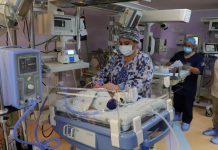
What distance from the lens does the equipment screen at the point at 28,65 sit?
1100 millimetres

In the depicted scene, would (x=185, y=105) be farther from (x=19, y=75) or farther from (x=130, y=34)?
(x=19, y=75)

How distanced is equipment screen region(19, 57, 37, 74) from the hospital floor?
1206mm

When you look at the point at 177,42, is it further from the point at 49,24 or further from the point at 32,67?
the point at 32,67

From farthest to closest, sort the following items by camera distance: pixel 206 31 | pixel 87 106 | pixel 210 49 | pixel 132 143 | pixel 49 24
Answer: pixel 206 31, pixel 210 49, pixel 49 24, pixel 87 106, pixel 132 143

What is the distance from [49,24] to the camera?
1907 mm

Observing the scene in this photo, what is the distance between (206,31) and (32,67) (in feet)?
14.5

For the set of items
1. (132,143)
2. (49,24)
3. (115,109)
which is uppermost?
(49,24)

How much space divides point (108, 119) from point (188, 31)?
4329 millimetres

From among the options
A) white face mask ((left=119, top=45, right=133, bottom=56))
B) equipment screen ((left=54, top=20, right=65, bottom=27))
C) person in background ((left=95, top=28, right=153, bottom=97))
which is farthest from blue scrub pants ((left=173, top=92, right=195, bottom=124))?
equipment screen ((left=54, top=20, right=65, bottom=27))

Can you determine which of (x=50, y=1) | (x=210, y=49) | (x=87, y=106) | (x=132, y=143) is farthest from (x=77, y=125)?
(x=210, y=49)

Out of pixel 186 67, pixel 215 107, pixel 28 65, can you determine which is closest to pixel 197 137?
pixel 215 107

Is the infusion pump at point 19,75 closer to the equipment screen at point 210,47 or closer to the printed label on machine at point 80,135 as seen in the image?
the printed label on machine at point 80,135

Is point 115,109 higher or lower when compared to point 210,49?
lower

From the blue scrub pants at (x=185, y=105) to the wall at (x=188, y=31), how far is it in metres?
1.81
